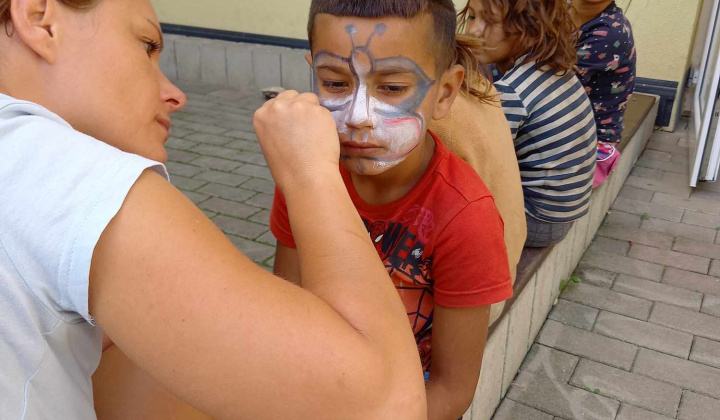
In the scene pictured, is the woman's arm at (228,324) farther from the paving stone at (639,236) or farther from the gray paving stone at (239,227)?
the paving stone at (639,236)

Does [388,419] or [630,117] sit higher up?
[388,419]

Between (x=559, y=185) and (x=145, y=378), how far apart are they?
6.48 feet

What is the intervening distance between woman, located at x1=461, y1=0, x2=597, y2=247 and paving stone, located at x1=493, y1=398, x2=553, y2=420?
0.70m

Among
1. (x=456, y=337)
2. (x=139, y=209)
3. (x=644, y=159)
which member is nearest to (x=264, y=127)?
(x=139, y=209)

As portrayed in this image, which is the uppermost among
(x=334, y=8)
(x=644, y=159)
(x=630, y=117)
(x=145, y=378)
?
(x=334, y=8)

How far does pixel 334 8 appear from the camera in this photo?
161 centimetres

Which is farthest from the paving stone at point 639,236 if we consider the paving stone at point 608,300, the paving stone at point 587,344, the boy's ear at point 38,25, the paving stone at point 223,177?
the boy's ear at point 38,25

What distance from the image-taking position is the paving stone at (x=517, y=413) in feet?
8.48

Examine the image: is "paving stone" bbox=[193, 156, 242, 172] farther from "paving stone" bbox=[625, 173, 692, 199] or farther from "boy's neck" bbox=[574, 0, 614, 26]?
"paving stone" bbox=[625, 173, 692, 199]

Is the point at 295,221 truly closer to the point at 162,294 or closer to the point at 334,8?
the point at 162,294

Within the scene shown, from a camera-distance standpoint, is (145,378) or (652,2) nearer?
(145,378)

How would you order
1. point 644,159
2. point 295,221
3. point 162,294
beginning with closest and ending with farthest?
point 162,294 < point 295,221 < point 644,159

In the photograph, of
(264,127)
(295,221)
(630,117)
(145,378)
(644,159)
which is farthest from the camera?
(644,159)

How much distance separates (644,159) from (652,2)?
4.45ft
